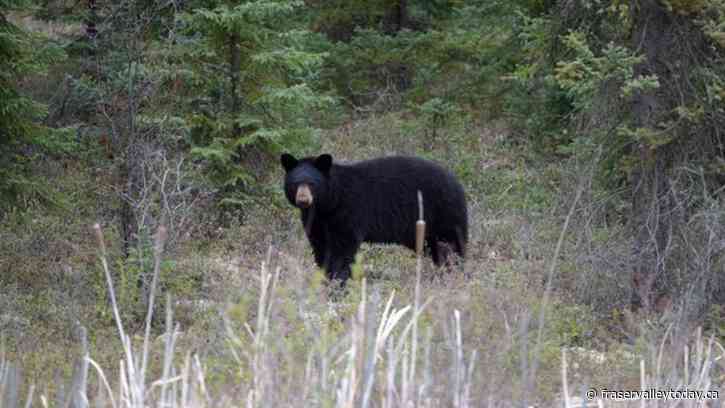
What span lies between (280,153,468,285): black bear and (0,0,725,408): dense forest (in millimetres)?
322

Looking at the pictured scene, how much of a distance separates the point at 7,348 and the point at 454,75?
13531mm

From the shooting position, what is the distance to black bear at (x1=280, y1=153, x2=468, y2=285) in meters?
10.7

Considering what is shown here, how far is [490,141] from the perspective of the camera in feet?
58.9

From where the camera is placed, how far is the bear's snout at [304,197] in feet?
33.9

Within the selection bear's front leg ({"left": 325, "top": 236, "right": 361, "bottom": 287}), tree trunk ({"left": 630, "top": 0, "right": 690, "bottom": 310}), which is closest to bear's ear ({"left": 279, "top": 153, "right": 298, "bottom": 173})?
bear's front leg ({"left": 325, "top": 236, "right": 361, "bottom": 287})

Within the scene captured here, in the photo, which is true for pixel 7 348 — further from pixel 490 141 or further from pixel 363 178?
pixel 490 141

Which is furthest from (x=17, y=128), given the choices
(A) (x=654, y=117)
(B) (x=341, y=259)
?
(A) (x=654, y=117)

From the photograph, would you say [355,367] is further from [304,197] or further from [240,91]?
[240,91]

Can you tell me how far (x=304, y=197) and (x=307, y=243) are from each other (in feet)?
4.96

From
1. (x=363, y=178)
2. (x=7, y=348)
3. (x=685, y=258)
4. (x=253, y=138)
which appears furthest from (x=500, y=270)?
(x=253, y=138)

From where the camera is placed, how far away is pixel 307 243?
11781 mm

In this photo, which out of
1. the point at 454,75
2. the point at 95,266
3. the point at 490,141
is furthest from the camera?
the point at 454,75

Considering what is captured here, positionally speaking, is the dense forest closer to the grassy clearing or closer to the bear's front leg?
the grassy clearing

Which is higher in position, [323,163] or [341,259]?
[323,163]
